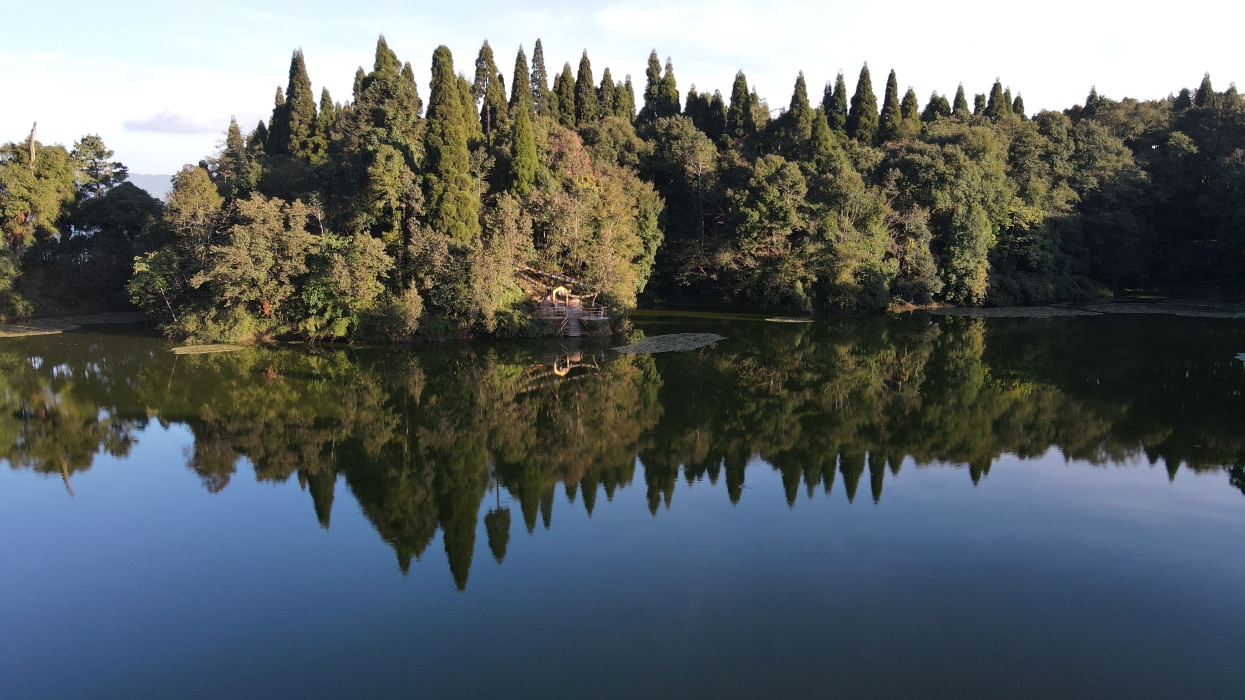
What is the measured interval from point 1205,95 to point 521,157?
42.4 metres

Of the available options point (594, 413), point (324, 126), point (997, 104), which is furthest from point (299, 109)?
point (997, 104)

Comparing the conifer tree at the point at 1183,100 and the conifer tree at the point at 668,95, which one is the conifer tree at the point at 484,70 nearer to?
the conifer tree at the point at 668,95

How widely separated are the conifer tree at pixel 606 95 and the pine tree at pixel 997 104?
2248 centimetres

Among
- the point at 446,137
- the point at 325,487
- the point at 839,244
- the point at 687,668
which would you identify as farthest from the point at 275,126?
the point at 687,668

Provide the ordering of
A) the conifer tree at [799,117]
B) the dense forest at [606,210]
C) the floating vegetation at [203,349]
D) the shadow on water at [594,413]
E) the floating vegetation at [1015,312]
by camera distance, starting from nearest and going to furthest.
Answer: the shadow on water at [594,413] < the floating vegetation at [203,349] < the dense forest at [606,210] < the floating vegetation at [1015,312] < the conifer tree at [799,117]

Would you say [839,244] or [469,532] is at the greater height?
[839,244]

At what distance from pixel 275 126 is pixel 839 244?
33.2m

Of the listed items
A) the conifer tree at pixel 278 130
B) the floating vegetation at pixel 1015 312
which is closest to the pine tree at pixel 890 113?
the floating vegetation at pixel 1015 312

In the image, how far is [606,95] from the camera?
47906 mm

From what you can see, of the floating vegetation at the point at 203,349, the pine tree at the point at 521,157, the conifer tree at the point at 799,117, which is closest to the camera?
the floating vegetation at the point at 203,349

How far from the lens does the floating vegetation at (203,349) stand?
24.3 metres

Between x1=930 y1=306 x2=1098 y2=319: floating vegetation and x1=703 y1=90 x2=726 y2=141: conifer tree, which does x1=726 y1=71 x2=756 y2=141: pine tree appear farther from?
x1=930 y1=306 x2=1098 y2=319: floating vegetation

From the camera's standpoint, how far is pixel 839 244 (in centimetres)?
3209

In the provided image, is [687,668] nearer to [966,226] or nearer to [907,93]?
[966,226]
